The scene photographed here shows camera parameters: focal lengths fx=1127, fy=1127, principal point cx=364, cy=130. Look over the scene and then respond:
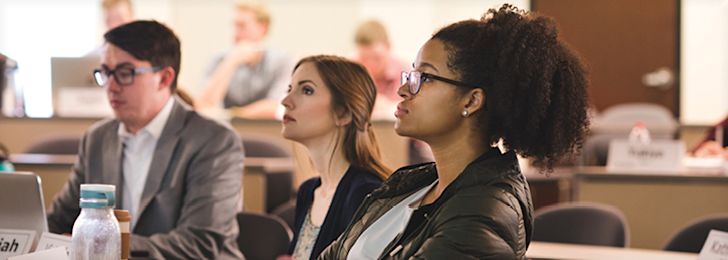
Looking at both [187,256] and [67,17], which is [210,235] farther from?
[67,17]

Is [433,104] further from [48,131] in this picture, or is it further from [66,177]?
[48,131]

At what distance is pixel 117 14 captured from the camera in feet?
27.7

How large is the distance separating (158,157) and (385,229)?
1312 mm

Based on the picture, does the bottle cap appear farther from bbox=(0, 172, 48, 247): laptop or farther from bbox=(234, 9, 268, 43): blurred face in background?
bbox=(234, 9, 268, 43): blurred face in background

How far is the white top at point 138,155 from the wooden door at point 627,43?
19.2 feet

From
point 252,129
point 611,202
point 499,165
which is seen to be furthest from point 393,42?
point 499,165

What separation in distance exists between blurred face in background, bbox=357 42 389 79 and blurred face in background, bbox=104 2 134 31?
1.74m

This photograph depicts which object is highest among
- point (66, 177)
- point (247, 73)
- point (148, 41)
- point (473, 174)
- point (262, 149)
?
point (148, 41)

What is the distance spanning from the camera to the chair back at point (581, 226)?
3545mm

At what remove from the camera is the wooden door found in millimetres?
8664

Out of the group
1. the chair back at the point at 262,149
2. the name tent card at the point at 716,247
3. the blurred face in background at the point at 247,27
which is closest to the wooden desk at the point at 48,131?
the chair back at the point at 262,149

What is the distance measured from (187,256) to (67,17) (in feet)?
21.7

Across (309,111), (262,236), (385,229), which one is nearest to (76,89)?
(262,236)

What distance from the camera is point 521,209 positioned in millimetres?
1782
